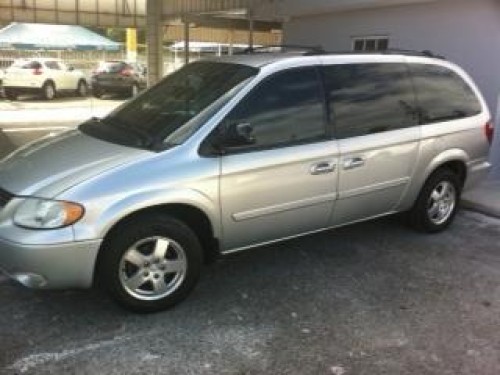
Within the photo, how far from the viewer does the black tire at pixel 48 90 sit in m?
25.7

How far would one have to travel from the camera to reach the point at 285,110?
485 centimetres

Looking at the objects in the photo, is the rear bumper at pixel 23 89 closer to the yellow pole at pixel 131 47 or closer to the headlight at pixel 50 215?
the yellow pole at pixel 131 47

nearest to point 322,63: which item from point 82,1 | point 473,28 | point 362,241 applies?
point 362,241

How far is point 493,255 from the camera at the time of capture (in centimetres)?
584

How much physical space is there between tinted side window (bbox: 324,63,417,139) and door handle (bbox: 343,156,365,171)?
0.19 meters

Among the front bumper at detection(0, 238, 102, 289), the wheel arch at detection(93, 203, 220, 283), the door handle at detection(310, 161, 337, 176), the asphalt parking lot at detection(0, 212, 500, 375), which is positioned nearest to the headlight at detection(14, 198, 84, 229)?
the front bumper at detection(0, 238, 102, 289)

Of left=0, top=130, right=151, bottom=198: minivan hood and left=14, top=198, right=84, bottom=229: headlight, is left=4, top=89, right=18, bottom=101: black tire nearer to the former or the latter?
left=0, top=130, right=151, bottom=198: minivan hood

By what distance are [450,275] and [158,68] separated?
49.5 feet

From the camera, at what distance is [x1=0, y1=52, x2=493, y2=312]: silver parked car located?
4.02 metres

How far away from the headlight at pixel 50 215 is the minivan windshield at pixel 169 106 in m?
0.76

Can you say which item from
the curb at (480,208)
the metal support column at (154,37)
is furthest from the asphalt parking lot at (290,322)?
the metal support column at (154,37)

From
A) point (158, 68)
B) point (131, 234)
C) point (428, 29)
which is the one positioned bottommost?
point (158, 68)

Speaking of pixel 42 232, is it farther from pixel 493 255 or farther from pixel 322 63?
pixel 493 255

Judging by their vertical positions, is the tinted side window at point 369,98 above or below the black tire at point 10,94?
above
